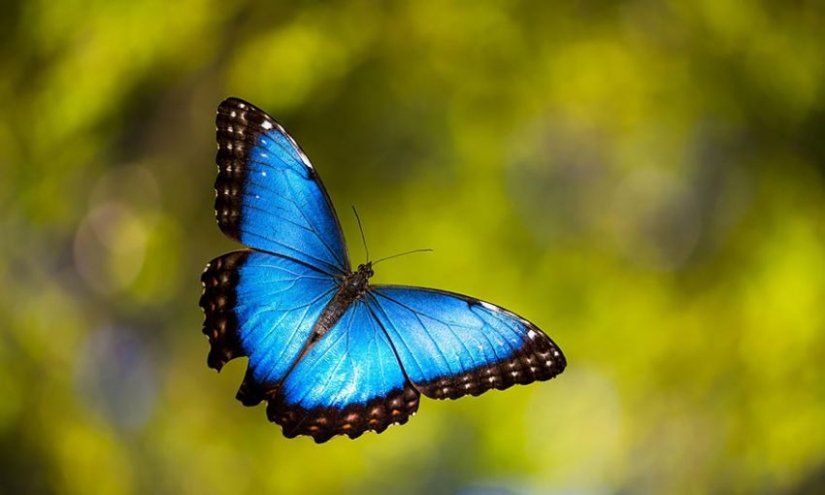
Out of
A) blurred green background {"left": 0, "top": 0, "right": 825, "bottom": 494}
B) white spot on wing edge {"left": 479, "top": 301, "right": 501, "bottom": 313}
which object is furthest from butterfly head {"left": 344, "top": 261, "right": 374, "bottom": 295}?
blurred green background {"left": 0, "top": 0, "right": 825, "bottom": 494}

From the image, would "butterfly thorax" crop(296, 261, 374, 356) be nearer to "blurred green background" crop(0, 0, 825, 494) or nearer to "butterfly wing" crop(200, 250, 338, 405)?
"butterfly wing" crop(200, 250, 338, 405)

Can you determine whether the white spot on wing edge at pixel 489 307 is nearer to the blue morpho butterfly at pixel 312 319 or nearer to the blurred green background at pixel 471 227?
the blue morpho butterfly at pixel 312 319

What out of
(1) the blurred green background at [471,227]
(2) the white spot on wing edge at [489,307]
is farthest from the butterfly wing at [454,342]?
(1) the blurred green background at [471,227]

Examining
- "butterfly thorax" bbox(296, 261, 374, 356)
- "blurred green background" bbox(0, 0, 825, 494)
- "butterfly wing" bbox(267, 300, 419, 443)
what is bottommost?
"butterfly wing" bbox(267, 300, 419, 443)

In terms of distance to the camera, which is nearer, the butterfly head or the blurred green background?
the butterfly head

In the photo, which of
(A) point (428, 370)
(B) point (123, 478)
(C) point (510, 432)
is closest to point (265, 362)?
(A) point (428, 370)

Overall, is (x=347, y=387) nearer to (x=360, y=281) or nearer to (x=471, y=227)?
(x=360, y=281)

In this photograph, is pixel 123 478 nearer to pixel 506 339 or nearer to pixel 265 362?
pixel 265 362
